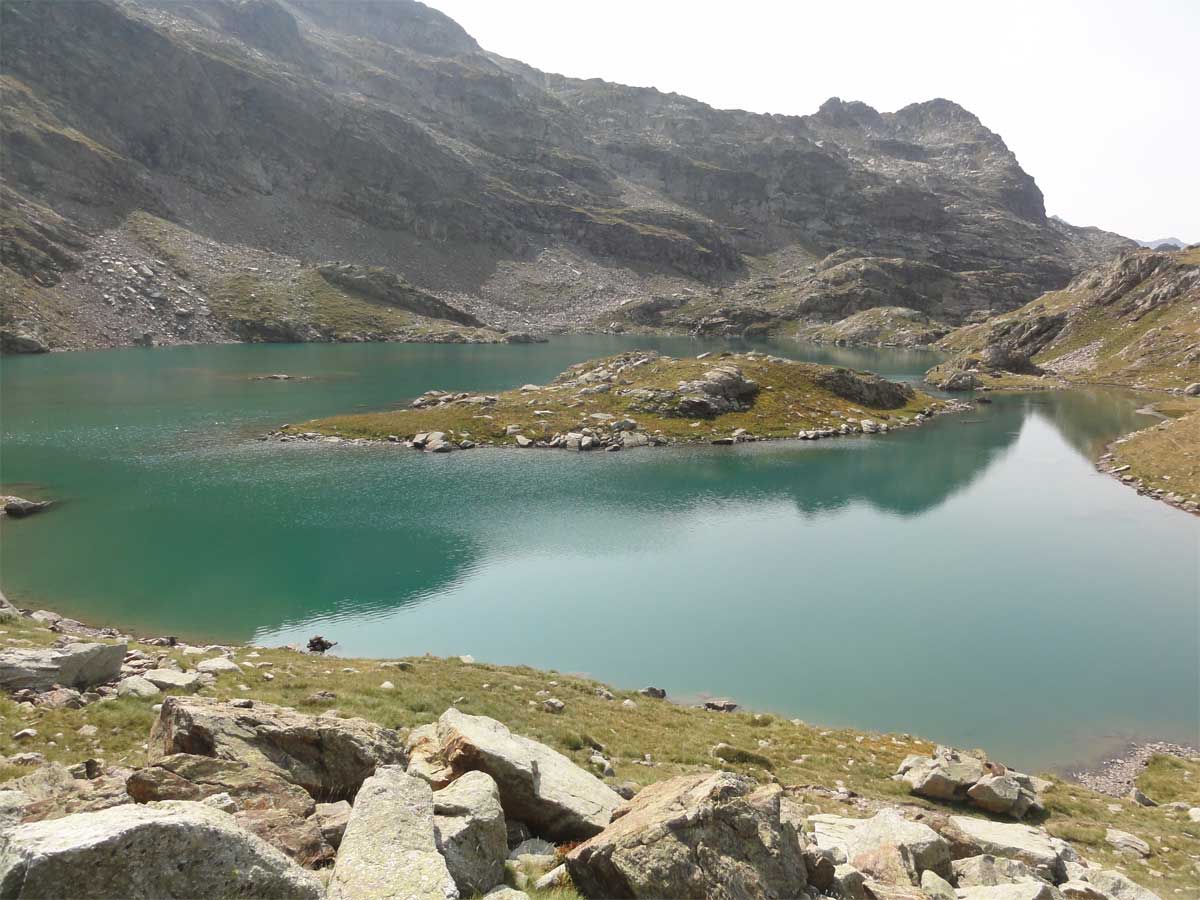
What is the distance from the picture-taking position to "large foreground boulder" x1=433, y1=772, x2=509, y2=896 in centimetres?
1014

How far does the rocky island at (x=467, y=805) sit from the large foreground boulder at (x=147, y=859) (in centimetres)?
2

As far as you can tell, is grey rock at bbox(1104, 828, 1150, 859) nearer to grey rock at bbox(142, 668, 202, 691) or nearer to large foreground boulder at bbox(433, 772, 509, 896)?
large foreground boulder at bbox(433, 772, 509, 896)

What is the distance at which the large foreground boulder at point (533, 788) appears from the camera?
512 inches

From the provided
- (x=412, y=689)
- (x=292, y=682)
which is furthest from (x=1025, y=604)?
(x=292, y=682)

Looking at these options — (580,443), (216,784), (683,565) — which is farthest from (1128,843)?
(580,443)

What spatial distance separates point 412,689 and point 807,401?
8866 cm

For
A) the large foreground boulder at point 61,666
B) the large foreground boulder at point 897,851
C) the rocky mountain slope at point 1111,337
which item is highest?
the rocky mountain slope at point 1111,337

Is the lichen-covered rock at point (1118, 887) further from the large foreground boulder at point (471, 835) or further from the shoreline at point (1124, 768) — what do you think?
the large foreground boulder at point (471, 835)

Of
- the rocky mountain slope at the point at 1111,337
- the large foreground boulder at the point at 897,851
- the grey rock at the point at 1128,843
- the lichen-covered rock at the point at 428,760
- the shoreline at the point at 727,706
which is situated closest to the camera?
the large foreground boulder at the point at 897,851

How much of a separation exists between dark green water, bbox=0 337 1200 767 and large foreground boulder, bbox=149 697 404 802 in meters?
22.7

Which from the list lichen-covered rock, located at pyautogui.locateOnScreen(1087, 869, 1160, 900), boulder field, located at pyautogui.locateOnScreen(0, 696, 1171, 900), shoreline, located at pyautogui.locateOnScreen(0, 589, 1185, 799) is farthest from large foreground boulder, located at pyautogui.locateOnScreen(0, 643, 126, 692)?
lichen-covered rock, located at pyautogui.locateOnScreen(1087, 869, 1160, 900)

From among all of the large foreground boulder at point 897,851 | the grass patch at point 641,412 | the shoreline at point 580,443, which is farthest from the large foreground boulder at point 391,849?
the grass patch at point 641,412

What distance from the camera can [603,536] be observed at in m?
56.7

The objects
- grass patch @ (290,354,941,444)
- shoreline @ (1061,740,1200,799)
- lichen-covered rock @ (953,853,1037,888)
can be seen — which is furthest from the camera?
grass patch @ (290,354,941,444)
